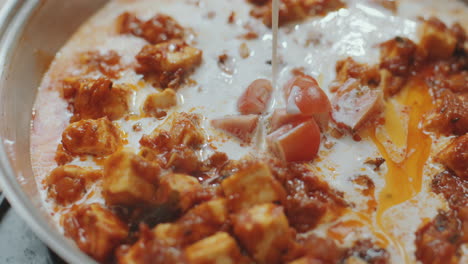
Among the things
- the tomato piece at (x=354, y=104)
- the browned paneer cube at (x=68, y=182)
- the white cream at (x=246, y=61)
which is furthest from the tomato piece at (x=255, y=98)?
the browned paneer cube at (x=68, y=182)

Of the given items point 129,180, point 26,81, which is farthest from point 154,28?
point 129,180

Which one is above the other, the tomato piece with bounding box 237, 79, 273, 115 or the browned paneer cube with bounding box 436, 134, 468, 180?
the tomato piece with bounding box 237, 79, 273, 115

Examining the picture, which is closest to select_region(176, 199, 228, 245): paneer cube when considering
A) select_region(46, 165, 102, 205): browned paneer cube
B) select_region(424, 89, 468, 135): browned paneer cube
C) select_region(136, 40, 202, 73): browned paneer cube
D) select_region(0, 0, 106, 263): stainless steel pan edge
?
select_region(0, 0, 106, 263): stainless steel pan edge

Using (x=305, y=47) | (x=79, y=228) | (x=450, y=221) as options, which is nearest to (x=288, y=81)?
(x=305, y=47)

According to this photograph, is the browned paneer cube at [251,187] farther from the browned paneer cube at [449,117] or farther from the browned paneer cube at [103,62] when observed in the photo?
the browned paneer cube at [103,62]

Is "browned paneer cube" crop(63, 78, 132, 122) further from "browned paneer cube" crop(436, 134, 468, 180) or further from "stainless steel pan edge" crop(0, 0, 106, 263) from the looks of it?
"browned paneer cube" crop(436, 134, 468, 180)

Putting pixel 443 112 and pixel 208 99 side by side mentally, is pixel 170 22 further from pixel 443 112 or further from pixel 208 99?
pixel 443 112
